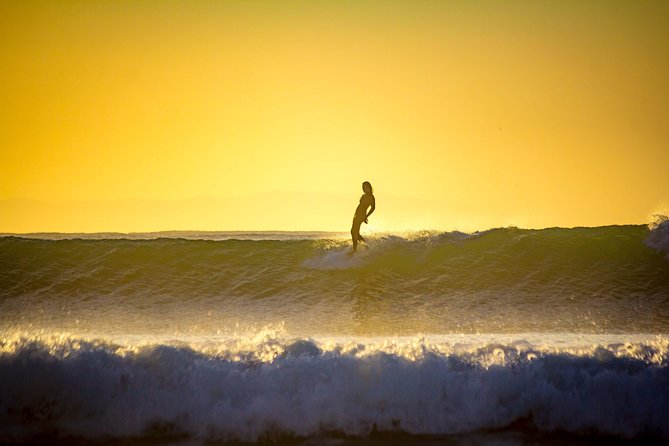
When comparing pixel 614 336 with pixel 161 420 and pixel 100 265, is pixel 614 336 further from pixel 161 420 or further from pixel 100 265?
pixel 100 265

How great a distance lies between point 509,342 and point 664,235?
10.4 meters

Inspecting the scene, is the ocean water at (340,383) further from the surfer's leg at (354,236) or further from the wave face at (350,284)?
the surfer's leg at (354,236)

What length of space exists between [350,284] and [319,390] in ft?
24.4

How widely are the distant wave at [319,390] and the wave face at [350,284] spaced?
3.30m

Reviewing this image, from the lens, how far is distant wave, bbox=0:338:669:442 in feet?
18.9

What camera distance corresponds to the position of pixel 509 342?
7.11 meters

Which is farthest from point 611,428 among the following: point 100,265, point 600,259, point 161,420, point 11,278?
point 11,278

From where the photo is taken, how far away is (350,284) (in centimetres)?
1341

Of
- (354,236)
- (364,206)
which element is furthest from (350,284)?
(364,206)

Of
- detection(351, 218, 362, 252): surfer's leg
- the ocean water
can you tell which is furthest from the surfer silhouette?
the ocean water

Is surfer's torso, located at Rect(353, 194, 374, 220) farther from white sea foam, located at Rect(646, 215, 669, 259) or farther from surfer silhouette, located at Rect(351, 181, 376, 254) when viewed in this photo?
white sea foam, located at Rect(646, 215, 669, 259)

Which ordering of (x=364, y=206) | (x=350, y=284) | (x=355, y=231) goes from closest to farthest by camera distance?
(x=350, y=284) → (x=364, y=206) → (x=355, y=231)

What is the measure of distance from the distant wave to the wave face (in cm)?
330

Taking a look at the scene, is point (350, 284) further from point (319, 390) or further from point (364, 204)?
point (319, 390)
